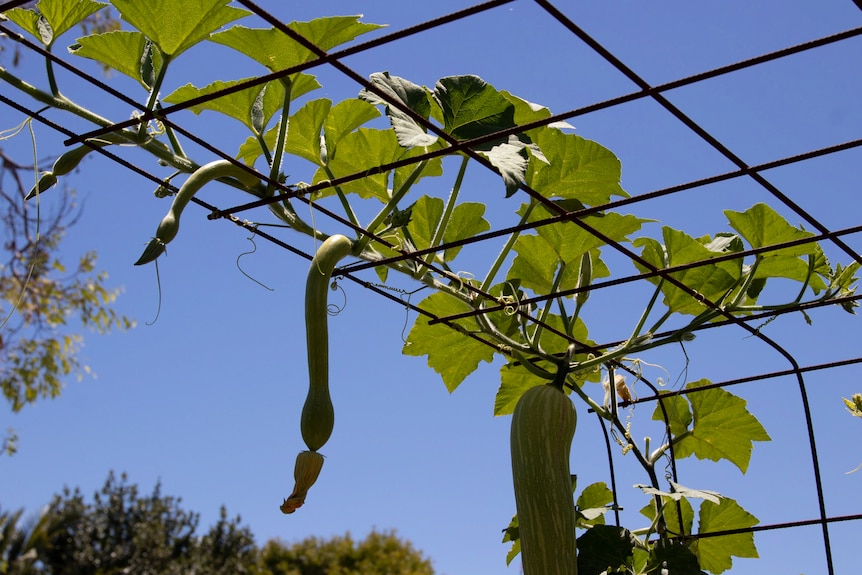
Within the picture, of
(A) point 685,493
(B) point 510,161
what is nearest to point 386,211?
(B) point 510,161

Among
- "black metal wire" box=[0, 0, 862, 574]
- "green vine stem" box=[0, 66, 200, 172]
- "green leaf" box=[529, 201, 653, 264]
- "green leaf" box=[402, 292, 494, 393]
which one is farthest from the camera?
"green leaf" box=[402, 292, 494, 393]

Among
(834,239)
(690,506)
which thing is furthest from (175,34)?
(690,506)

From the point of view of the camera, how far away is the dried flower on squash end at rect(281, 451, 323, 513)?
1.16 meters

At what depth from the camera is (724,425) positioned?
85.9 inches

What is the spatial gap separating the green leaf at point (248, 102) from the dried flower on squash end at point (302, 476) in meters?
0.55

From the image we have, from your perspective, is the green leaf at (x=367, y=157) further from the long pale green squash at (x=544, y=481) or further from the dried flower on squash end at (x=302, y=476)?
the dried flower on squash end at (x=302, y=476)

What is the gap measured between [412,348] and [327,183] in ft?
2.72

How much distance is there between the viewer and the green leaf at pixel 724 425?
2.16 m

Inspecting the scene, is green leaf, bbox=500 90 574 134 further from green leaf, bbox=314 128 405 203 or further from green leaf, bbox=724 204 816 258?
green leaf, bbox=724 204 816 258

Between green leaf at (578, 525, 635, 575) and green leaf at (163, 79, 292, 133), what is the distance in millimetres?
1026

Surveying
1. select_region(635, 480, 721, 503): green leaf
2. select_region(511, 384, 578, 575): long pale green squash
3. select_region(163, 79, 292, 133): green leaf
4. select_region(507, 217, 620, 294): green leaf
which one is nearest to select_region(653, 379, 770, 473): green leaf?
select_region(635, 480, 721, 503): green leaf

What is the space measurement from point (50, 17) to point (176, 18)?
7.0 inches

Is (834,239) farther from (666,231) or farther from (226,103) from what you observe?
(226,103)

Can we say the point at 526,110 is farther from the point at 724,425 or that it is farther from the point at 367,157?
the point at 724,425
